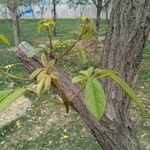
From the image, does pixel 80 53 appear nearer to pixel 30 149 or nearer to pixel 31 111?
pixel 30 149

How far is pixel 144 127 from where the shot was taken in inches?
330

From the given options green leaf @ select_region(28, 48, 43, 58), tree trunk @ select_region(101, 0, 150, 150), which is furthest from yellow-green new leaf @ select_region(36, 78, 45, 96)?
tree trunk @ select_region(101, 0, 150, 150)

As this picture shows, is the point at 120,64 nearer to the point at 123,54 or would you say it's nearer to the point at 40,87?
the point at 123,54

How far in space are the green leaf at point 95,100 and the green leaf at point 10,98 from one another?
205 mm

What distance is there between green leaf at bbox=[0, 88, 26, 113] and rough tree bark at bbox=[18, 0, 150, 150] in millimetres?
698

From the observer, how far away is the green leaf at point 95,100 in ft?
3.75

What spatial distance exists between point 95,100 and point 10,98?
249 mm

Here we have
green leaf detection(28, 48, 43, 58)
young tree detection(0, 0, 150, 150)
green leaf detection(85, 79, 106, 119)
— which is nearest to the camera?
green leaf detection(85, 79, 106, 119)

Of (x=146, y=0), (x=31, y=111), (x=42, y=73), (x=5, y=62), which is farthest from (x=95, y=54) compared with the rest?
(x=42, y=73)

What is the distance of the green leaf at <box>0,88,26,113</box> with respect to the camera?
1161 mm

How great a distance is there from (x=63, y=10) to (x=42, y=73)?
33.5 m

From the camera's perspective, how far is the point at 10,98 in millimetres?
1202

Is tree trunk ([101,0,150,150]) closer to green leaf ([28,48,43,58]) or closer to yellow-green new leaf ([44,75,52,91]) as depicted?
green leaf ([28,48,43,58])

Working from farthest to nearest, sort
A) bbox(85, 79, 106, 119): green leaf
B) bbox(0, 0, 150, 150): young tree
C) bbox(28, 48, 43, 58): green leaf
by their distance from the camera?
bbox(0, 0, 150, 150): young tree
bbox(28, 48, 43, 58): green leaf
bbox(85, 79, 106, 119): green leaf
